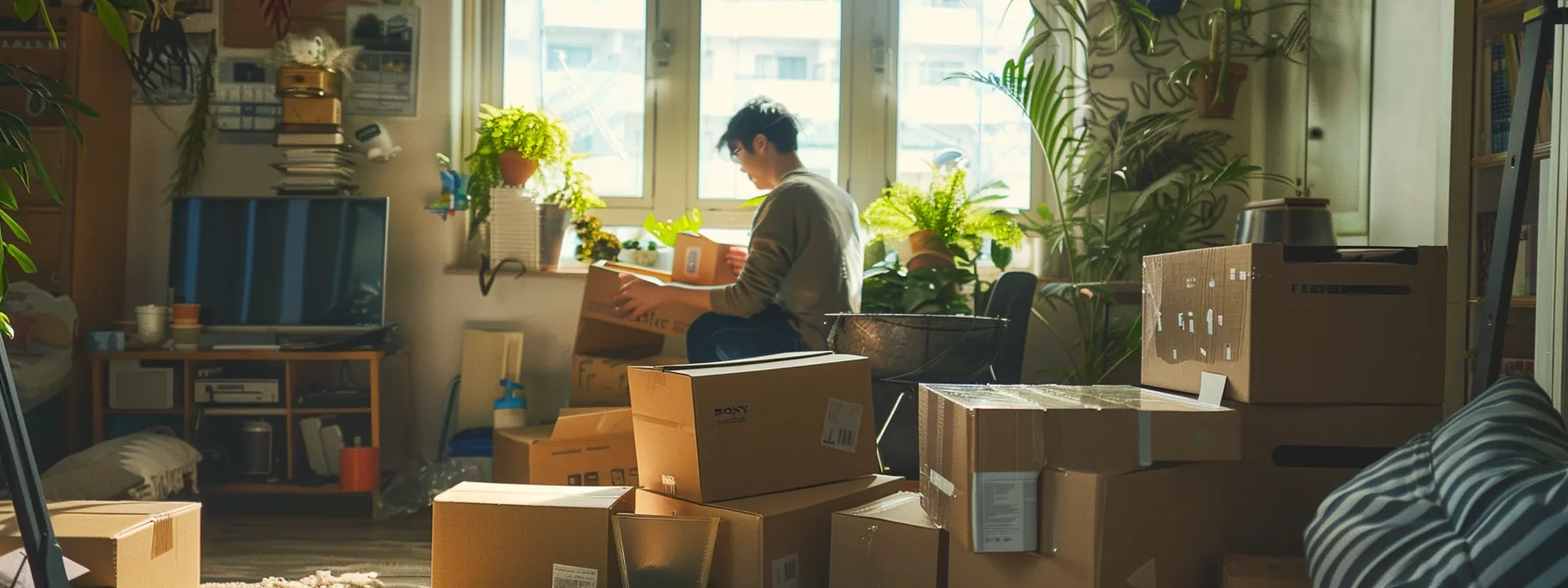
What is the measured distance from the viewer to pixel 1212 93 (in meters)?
3.67

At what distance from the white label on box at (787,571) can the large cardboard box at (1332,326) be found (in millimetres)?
771

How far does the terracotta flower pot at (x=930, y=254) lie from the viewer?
3.52 metres

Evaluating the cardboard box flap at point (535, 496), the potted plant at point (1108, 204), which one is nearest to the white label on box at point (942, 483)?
the cardboard box flap at point (535, 496)

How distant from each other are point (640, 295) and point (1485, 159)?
7.02 ft

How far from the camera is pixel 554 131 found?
3568 millimetres

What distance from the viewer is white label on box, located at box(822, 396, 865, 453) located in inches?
82.6

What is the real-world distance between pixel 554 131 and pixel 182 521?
6.40 ft

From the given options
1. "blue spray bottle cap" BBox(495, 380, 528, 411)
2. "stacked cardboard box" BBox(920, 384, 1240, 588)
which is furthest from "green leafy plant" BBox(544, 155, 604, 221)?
"stacked cardboard box" BBox(920, 384, 1240, 588)

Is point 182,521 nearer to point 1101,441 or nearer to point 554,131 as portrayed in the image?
point 1101,441

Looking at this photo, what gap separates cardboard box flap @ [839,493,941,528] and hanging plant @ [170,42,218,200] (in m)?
2.77

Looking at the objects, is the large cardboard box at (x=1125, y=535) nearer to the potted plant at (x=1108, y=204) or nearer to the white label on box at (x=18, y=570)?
the white label on box at (x=18, y=570)

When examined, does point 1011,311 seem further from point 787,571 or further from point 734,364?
point 787,571

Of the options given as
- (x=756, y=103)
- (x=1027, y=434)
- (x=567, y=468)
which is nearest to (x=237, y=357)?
(x=567, y=468)

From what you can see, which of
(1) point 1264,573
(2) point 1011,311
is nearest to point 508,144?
(2) point 1011,311
